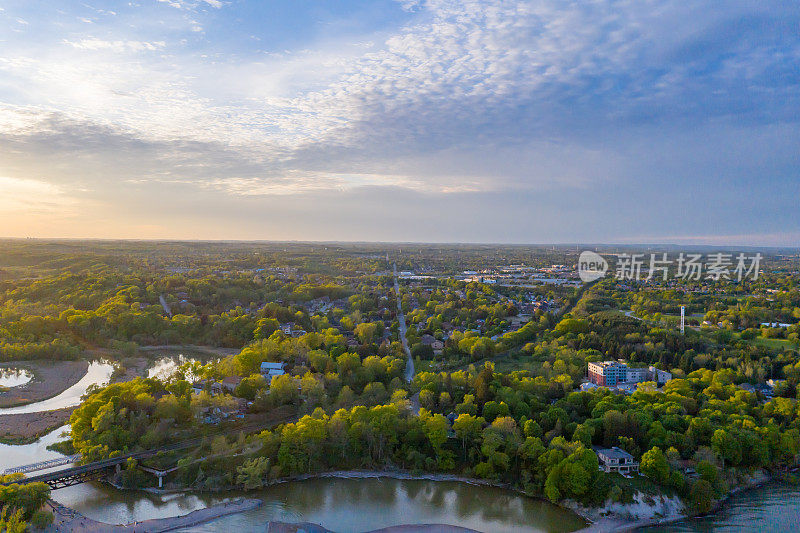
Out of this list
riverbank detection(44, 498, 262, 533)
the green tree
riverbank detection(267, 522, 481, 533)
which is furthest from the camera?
the green tree

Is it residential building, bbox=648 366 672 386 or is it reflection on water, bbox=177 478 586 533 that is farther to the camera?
residential building, bbox=648 366 672 386

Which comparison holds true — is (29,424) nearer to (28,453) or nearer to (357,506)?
(28,453)

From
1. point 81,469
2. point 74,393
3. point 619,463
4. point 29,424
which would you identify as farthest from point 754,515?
point 74,393

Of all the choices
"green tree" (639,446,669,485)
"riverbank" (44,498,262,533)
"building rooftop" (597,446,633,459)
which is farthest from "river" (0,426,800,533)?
"building rooftop" (597,446,633,459)

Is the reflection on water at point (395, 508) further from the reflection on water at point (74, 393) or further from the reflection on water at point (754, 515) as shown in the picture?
the reflection on water at point (74, 393)

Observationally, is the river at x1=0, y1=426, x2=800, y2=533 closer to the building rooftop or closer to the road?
the building rooftop

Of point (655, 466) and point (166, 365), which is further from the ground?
point (655, 466)

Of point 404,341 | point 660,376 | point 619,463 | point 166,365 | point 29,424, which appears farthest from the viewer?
point 404,341
